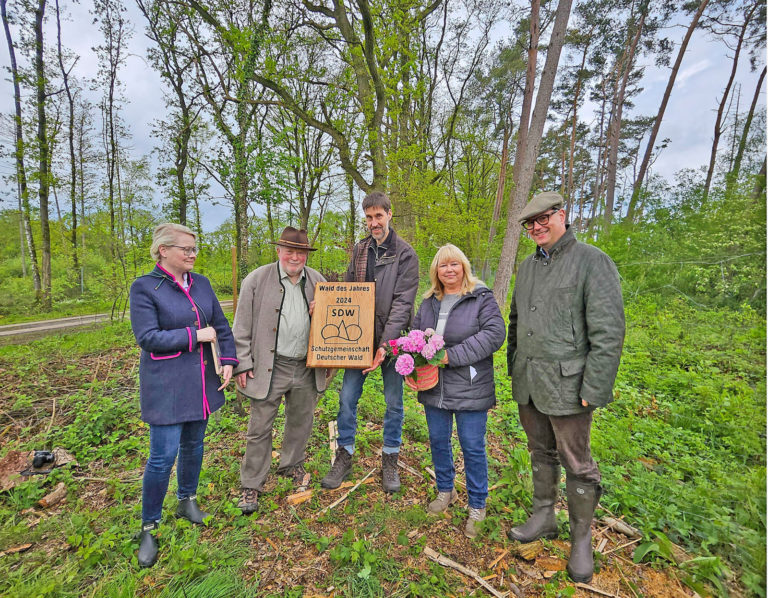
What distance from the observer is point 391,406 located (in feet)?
9.67

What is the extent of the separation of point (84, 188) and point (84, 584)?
21.2m

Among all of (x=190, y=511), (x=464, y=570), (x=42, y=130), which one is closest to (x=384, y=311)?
(x=464, y=570)

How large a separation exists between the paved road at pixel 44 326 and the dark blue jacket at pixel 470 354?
11.9m

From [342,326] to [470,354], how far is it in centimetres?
110

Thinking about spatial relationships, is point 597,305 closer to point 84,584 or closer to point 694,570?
point 694,570

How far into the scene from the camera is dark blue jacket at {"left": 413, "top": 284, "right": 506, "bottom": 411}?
2381 mm

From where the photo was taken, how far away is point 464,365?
2.41 metres

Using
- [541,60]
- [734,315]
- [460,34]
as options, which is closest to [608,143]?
[541,60]

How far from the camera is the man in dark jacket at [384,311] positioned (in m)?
2.81

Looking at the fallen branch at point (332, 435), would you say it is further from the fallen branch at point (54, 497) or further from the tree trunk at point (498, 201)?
the tree trunk at point (498, 201)

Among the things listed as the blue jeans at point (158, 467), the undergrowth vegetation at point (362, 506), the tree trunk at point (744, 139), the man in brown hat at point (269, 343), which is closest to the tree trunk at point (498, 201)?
the tree trunk at point (744, 139)

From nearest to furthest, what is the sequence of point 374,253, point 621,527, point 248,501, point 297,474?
point 621,527, point 248,501, point 374,253, point 297,474

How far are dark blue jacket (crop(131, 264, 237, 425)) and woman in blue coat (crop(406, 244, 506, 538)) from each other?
1.58m

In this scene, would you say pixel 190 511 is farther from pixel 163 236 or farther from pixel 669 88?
pixel 669 88
